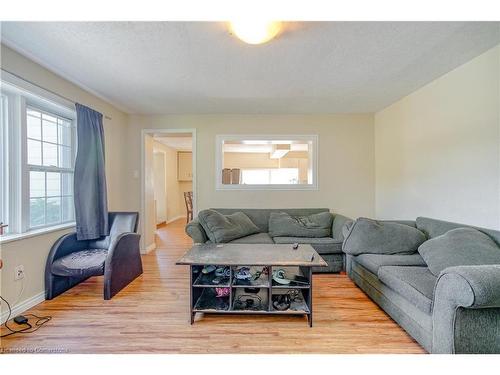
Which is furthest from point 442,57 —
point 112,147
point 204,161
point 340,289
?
point 112,147

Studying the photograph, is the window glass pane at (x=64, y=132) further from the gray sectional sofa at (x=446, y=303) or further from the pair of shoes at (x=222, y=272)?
the gray sectional sofa at (x=446, y=303)

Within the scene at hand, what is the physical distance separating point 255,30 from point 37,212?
2820mm

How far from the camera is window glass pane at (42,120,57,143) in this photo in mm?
2816

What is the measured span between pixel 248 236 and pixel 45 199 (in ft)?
8.02

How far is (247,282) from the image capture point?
2.25 m

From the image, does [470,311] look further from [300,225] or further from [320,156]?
[320,156]

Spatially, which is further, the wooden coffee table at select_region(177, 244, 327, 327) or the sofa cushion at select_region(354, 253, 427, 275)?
the sofa cushion at select_region(354, 253, 427, 275)

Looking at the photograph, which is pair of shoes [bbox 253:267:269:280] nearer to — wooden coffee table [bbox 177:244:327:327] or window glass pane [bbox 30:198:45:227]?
wooden coffee table [bbox 177:244:327:327]

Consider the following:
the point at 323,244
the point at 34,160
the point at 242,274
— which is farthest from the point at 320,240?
the point at 34,160

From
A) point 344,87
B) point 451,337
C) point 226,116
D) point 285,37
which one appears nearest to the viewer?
point 451,337

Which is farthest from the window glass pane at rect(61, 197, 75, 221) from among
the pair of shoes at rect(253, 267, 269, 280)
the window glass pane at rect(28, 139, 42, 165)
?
the pair of shoes at rect(253, 267, 269, 280)

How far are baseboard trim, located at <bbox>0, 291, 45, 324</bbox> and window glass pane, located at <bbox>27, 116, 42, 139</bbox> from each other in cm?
160

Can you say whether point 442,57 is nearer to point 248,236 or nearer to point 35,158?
point 248,236

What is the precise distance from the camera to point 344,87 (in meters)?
3.14
